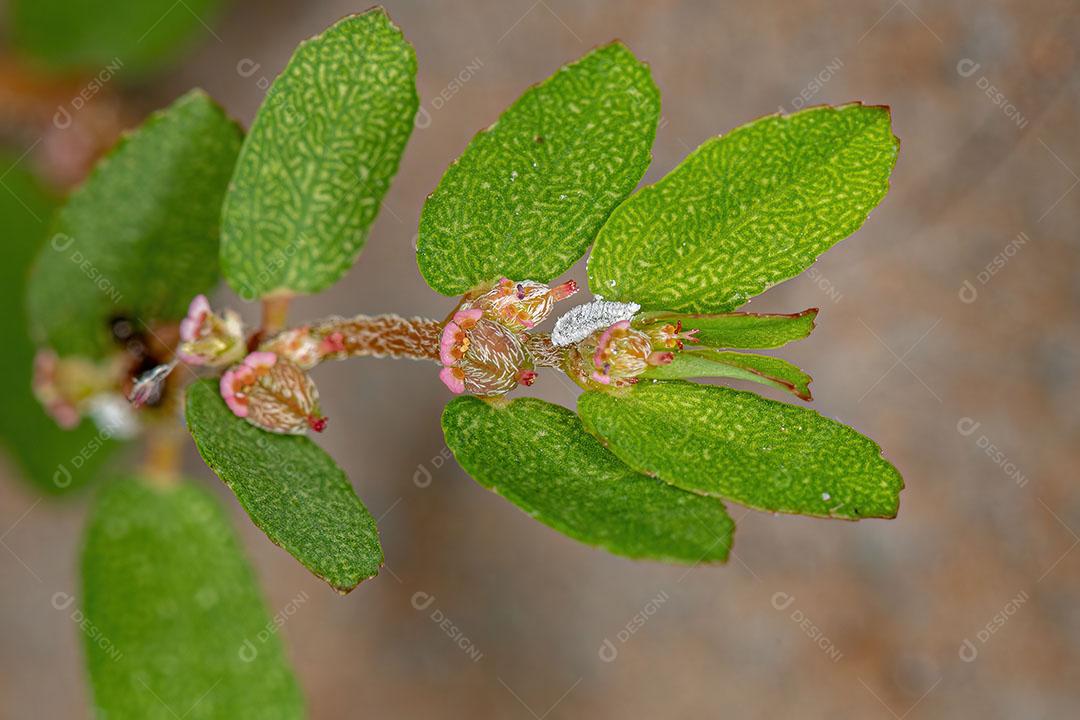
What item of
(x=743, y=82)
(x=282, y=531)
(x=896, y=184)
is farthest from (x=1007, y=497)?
(x=282, y=531)

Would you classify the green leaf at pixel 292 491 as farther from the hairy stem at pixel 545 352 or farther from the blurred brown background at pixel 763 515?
the blurred brown background at pixel 763 515

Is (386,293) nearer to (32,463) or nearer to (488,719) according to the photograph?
(32,463)

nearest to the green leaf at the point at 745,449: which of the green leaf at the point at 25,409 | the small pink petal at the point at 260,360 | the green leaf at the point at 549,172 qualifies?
the green leaf at the point at 549,172

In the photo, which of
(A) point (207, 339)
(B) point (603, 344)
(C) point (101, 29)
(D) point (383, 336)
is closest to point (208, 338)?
(A) point (207, 339)

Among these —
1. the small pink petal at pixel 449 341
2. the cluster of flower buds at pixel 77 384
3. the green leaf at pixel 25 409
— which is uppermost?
the small pink petal at pixel 449 341

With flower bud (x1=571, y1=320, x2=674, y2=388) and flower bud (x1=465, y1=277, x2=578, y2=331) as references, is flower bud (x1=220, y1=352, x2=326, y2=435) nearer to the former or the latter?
flower bud (x1=465, y1=277, x2=578, y2=331)

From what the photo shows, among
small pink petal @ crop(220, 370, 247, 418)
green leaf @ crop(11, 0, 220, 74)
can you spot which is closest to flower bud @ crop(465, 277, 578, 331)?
small pink petal @ crop(220, 370, 247, 418)
